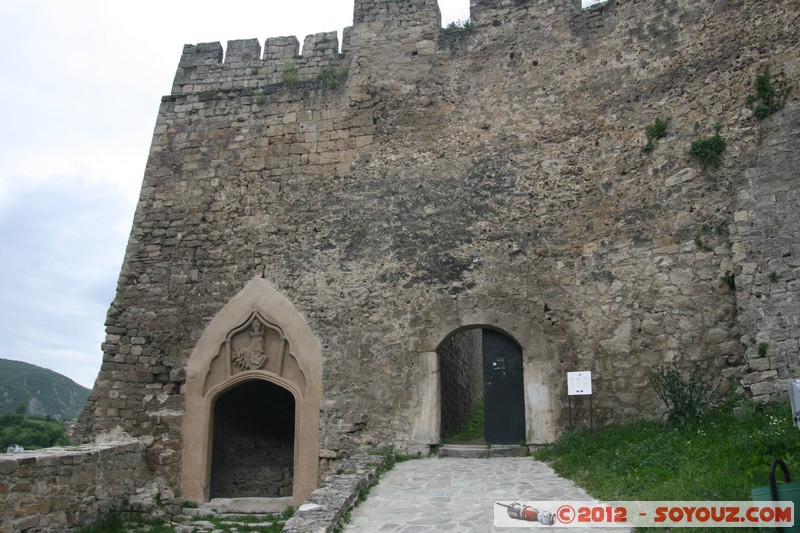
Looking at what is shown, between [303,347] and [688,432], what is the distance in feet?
17.7

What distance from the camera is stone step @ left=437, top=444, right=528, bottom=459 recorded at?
8406 millimetres

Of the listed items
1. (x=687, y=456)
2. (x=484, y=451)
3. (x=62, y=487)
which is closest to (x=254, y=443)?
(x=62, y=487)

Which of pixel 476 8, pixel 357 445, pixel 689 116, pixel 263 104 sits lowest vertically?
pixel 357 445

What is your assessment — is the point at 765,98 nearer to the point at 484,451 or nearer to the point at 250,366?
the point at 484,451

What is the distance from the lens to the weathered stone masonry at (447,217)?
7.85 meters

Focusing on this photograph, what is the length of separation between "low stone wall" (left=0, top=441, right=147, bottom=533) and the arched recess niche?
100 centimetres

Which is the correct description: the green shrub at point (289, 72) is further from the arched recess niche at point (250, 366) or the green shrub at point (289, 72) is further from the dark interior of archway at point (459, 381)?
the dark interior of archway at point (459, 381)

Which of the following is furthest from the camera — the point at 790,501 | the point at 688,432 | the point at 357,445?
the point at 357,445

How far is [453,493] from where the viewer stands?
614cm

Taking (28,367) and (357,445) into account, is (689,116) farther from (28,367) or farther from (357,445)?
(28,367)

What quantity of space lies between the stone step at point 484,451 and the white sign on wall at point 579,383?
1.12 meters

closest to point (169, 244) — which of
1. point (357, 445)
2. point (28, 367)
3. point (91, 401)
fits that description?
point (91, 401)

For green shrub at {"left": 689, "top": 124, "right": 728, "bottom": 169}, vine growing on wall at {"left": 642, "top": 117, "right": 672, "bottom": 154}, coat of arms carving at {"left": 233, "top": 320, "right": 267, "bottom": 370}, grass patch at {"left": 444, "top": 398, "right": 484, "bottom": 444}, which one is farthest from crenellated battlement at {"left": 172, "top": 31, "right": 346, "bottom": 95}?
grass patch at {"left": 444, "top": 398, "right": 484, "bottom": 444}

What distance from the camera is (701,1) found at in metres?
8.52
